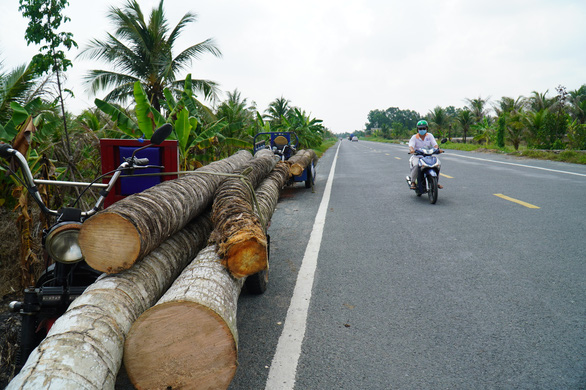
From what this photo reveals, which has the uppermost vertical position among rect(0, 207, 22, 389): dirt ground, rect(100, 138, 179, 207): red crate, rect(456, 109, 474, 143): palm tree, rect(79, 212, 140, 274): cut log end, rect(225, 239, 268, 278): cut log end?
rect(456, 109, 474, 143): palm tree

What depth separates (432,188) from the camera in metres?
8.91

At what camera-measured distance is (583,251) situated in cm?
520

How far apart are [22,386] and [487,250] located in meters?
5.14

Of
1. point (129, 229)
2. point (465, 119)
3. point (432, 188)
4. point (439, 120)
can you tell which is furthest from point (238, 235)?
point (439, 120)

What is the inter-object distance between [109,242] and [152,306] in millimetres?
499

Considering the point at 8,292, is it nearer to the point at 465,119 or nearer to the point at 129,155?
the point at 129,155

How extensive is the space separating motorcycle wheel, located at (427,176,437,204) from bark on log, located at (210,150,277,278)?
224 inches

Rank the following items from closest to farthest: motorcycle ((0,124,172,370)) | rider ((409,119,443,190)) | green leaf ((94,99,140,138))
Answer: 1. motorcycle ((0,124,172,370))
2. green leaf ((94,99,140,138))
3. rider ((409,119,443,190))

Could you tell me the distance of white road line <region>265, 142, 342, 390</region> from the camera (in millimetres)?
2760

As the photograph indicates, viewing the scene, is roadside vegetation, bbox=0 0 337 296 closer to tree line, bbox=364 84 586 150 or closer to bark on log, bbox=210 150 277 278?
bark on log, bbox=210 150 277 278

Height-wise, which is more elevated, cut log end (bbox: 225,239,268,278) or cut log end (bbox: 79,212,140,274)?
cut log end (bbox: 79,212,140,274)

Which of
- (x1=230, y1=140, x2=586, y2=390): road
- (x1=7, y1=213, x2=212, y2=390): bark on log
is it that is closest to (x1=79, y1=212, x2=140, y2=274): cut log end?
(x1=7, y1=213, x2=212, y2=390): bark on log

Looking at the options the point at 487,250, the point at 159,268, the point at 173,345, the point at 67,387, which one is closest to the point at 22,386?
the point at 67,387

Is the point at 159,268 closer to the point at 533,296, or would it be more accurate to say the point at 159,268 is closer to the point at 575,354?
the point at 575,354
